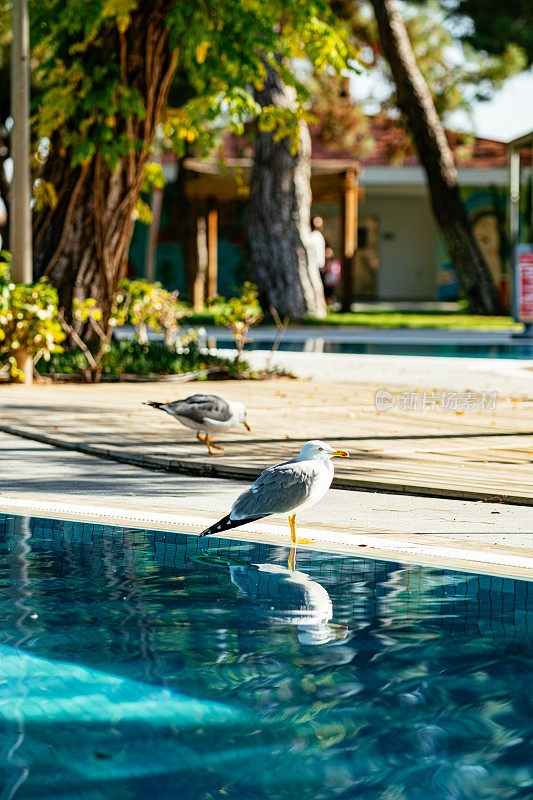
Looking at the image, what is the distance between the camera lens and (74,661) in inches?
160

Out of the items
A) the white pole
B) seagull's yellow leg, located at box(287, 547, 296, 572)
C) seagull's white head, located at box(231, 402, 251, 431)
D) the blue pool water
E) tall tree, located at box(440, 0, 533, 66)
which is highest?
tall tree, located at box(440, 0, 533, 66)

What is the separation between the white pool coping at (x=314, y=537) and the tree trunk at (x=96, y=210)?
745cm

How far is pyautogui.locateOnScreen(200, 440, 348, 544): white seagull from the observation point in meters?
5.09

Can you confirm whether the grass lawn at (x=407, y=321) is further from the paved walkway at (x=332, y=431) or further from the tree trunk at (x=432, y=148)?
the paved walkway at (x=332, y=431)

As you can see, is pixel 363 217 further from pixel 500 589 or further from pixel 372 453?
pixel 500 589

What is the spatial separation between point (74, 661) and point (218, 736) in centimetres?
83

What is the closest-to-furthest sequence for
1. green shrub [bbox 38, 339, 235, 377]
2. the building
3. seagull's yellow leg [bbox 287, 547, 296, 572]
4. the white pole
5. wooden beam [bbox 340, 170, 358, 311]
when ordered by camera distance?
seagull's yellow leg [bbox 287, 547, 296, 572]
the white pole
green shrub [bbox 38, 339, 235, 377]
wooden beam [bbox 340, 170, 358, 311]
the building

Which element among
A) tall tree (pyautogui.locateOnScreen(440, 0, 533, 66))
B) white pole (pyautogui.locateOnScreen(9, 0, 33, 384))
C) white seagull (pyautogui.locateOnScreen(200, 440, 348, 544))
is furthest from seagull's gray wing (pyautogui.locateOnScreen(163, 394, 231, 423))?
tall tree (pyautogui.locateOnScreen(440, 0, 533, 66))

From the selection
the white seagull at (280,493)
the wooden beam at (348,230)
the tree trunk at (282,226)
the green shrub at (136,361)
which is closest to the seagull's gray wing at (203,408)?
the white seagull at (280,493)

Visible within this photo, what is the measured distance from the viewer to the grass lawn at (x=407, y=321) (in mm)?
23234

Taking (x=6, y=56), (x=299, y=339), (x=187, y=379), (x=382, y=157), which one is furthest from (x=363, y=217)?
(x=187, y=379)

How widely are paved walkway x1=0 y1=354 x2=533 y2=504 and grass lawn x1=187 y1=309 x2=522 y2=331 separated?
1065 centimetres

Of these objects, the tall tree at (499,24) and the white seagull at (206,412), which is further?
the tall tree at (499,24)

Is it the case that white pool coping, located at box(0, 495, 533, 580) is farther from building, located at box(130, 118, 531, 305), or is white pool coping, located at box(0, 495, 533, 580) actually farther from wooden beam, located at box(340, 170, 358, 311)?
building, located at box(130, 118, 531, 305)
